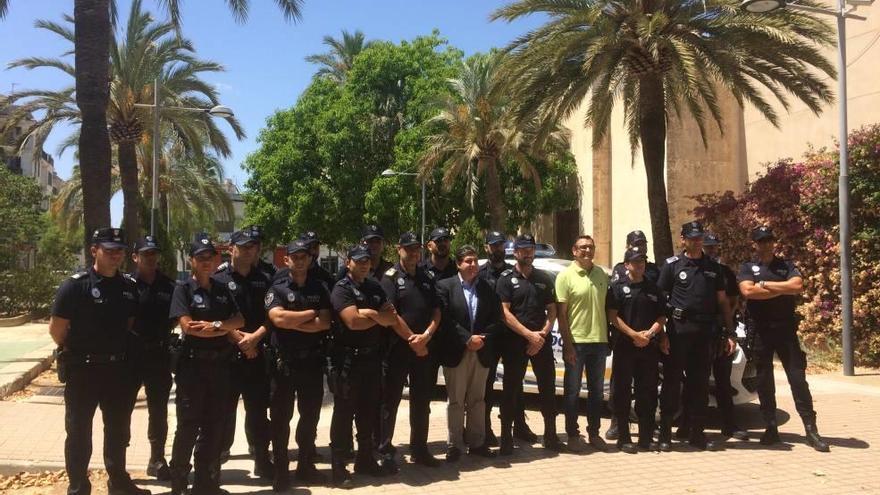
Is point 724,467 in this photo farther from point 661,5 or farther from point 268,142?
point 268,142

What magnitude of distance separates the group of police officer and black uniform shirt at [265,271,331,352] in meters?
0.01

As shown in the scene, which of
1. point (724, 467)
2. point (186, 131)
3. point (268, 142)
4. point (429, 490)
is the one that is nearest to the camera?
point (429, 490)

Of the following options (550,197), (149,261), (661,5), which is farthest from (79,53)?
(550,197)

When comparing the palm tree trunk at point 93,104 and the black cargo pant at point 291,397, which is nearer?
the black cargo pant at point 291,397

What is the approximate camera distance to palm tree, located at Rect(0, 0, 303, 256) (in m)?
9.62

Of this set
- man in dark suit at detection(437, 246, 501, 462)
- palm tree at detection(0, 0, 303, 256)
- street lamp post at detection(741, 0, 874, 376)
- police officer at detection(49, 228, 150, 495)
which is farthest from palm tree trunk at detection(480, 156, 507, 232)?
police officer at detection(49, 228, 150, 495)

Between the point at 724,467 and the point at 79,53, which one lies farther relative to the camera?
the point at 79,53

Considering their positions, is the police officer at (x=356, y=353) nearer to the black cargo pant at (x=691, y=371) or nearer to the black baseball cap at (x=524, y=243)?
the black baseball cap at (x=524, y=243)

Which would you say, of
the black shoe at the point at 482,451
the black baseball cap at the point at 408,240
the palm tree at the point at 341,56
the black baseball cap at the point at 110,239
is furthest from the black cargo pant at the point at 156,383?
the palm tree at the point at 341,56

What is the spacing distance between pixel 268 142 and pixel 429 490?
3096 cm

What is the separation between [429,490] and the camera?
17.9ft

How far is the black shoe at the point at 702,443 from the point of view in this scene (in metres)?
6.58

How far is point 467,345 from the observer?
6211 mm

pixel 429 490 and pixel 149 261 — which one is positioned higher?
pixel 149 261
